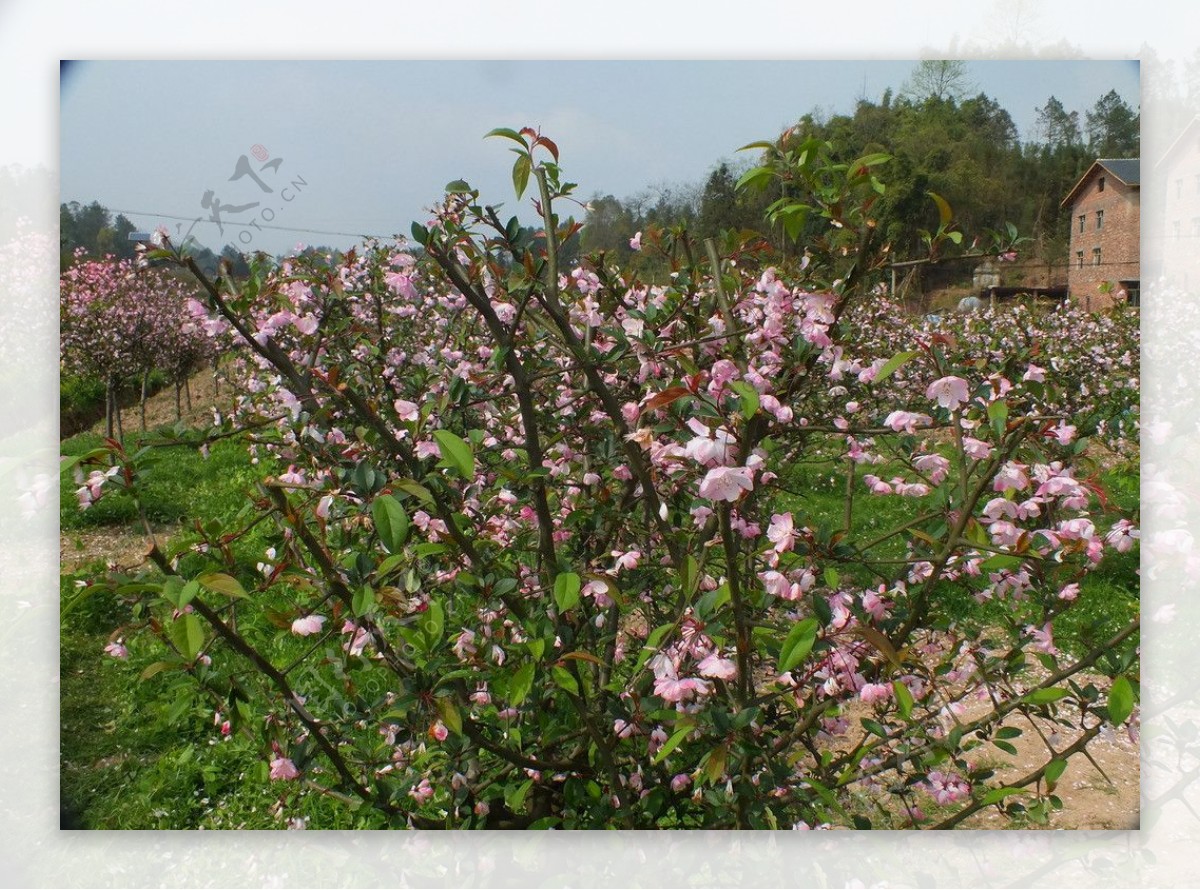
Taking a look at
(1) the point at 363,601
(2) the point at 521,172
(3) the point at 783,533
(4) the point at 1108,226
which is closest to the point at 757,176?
(2) the point at 521,172

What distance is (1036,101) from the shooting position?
1.55 meters

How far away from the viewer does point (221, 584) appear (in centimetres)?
79

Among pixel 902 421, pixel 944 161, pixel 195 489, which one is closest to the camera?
pixel 902 421

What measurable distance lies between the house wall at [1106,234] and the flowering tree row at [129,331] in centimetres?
195

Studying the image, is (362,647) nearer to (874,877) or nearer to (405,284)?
(405,284)

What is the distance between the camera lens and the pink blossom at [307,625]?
3.14 ft

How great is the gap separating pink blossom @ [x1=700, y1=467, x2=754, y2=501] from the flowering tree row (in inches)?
66.9

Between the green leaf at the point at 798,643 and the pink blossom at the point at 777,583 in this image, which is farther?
the pink blossom at the point at 777,583

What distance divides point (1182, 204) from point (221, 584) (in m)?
1.49

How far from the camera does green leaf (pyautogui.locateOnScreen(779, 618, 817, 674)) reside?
792mm

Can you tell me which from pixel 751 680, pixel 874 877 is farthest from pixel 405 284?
pixel 874 877

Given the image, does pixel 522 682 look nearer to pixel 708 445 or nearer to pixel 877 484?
pixel 708 445

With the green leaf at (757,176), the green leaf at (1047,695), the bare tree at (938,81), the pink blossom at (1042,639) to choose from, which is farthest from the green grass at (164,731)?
the bare tree at (938,81)

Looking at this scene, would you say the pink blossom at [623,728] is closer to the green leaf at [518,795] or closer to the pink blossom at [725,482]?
the green leaf at [518,795]
